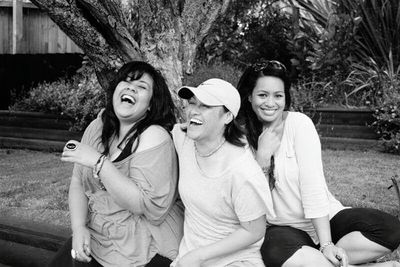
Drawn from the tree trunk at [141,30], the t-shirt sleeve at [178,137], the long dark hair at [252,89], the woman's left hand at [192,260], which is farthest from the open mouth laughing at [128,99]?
the woman's left hand at [192,260]

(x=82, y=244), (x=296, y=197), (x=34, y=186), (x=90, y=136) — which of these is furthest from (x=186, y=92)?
(x=34, y=186)

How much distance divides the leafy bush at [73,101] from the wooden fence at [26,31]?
1.72 m

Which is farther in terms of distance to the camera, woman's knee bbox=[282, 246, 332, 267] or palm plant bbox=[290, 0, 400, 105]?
palm plant bbox=[290, 0, 400, 105]

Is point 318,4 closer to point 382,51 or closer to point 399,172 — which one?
point 382,51

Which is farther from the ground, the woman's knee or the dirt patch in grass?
the woman's knee

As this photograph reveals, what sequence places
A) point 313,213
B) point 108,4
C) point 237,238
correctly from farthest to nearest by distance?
point 108,4, point 313,213, point 237,238

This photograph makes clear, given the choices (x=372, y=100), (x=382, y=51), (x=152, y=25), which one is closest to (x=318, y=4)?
(x=382, y=51)

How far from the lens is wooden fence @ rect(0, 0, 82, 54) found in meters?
9.95

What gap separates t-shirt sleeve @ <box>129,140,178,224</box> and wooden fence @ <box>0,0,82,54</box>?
751 centimetres

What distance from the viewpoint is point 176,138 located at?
9.36 feet

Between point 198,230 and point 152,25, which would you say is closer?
point 198,230

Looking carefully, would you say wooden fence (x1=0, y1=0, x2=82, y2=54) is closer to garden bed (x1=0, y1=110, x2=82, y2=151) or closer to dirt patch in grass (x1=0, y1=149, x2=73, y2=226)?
garden bed (x1=0, y1=110, x2=82, y2=151)

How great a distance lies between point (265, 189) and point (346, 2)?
695cm

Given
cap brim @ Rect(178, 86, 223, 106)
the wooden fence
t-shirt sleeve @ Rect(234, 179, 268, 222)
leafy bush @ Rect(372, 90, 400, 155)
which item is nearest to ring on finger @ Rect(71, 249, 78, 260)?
t-shirt sleeve @ Rect(234, 179, 268, 222)
